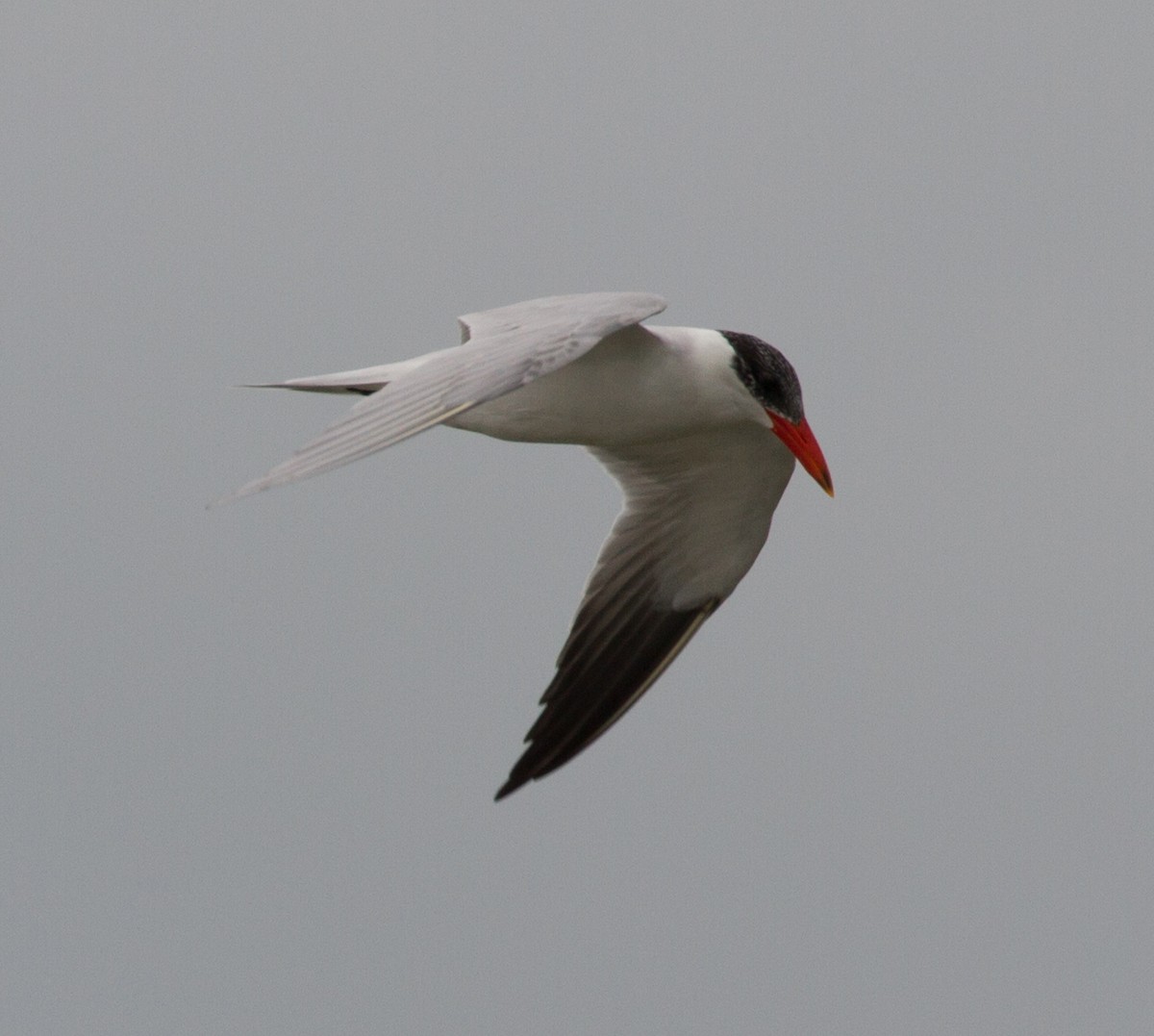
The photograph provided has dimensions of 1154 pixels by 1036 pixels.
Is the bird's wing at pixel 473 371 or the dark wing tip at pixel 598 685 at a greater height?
the bird's wing at pixel 473 371

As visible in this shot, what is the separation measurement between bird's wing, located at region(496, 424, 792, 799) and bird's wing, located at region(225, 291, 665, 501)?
242 centimetres

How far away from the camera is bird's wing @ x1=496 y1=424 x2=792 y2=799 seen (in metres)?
15.3

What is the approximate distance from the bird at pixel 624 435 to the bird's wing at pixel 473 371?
0.05ft

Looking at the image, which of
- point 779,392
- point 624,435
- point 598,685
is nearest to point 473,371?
point 624,435

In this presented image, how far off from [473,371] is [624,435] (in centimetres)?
305

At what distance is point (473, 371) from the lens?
1120 cm

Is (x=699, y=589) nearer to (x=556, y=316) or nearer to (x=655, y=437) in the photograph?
(x=655, y=437)

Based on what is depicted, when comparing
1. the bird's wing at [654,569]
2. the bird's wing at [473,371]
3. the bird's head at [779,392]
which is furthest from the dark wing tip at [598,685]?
the bird's wing at [473,371]

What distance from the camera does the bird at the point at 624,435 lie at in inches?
436

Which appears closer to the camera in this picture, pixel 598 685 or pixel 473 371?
pixel 473 371

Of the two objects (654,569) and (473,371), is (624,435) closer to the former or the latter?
(654,569)

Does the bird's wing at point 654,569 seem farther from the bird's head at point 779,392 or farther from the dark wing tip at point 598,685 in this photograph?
the bird's head at point 779,392

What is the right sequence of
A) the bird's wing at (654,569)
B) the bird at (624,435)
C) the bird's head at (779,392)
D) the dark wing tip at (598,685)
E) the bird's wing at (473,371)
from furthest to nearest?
1. the bird's wing at (654,569)
2. the dark wing tip at (598,685)
3. the bird's head at (779,392)
4. the bird at (624,435)
5. the bird's wing at (473,371)

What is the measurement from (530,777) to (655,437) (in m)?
2.53
